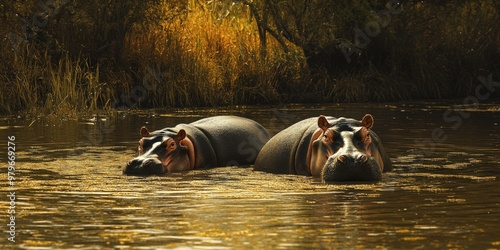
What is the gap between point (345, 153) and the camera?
9336 mm

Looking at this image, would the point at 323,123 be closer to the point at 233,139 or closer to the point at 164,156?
the point at 164,156

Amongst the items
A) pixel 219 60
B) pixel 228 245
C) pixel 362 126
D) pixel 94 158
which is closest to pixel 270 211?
pixel 228 245

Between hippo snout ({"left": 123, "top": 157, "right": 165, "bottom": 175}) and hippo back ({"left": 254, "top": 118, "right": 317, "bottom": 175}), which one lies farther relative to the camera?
hippo back ({"left": 254, "top": 118, "right": 317, "bottom": 175})

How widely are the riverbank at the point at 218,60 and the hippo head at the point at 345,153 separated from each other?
806cm

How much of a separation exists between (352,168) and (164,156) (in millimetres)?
2066

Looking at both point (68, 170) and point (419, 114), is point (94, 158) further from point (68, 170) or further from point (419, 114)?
point (419, 114)

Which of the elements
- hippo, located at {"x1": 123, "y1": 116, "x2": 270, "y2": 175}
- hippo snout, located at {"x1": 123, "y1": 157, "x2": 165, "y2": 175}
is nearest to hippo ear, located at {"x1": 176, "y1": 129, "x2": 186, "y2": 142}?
hippo, located at {"x1": 123, "y1": 116, "x2": 270, "y2": 175}

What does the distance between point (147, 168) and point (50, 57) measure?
8.90 meters

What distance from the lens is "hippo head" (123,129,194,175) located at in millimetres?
10188

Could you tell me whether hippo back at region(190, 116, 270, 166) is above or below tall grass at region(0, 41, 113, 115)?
below

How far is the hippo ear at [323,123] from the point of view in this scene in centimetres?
994

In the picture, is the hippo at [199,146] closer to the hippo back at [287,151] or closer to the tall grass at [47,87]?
the hippo back at [287,151]

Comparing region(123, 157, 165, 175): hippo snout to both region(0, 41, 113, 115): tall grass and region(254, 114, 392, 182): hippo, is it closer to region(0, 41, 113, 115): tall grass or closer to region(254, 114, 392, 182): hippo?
region(254, 114, 392, 182): hippo

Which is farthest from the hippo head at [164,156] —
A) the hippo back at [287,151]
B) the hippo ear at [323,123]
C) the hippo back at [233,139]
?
the hippo ear at [323,123]
